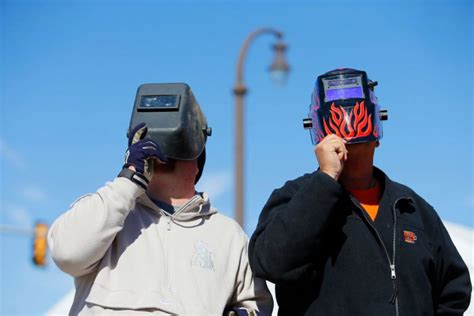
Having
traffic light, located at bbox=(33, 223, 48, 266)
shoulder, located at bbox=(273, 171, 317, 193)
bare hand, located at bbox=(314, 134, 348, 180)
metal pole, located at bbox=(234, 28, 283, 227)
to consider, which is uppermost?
bare hand, located at bbox=(314, 134, 348, 180)

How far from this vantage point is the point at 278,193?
146 inches

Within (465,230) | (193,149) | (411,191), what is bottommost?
(465,230)

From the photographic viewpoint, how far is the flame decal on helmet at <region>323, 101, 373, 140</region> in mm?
3605

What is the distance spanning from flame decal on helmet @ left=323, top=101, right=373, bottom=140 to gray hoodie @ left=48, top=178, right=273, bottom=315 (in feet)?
2.31

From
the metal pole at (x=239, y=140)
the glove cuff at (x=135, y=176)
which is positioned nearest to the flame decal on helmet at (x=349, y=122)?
the glove cuff at (x=135, y=176)

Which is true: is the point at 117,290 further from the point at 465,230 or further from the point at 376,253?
the point at 465,230

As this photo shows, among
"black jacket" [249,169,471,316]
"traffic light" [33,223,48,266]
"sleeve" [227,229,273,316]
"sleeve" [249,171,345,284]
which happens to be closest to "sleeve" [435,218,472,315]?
"black jacket" [249,169,471,316]

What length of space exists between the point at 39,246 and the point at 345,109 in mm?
14968

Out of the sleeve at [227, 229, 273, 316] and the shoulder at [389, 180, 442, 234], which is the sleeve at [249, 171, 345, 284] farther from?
the shoulder at [389, 180, 442, 234]

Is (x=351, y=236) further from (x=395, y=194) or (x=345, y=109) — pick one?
(x=345, y=109)

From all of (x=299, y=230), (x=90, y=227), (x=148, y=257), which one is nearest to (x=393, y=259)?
(x=299, y=230)

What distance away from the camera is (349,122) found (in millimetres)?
3615

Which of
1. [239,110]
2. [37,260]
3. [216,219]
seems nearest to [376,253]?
[216,219]

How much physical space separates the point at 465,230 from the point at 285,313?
8.32 ft
